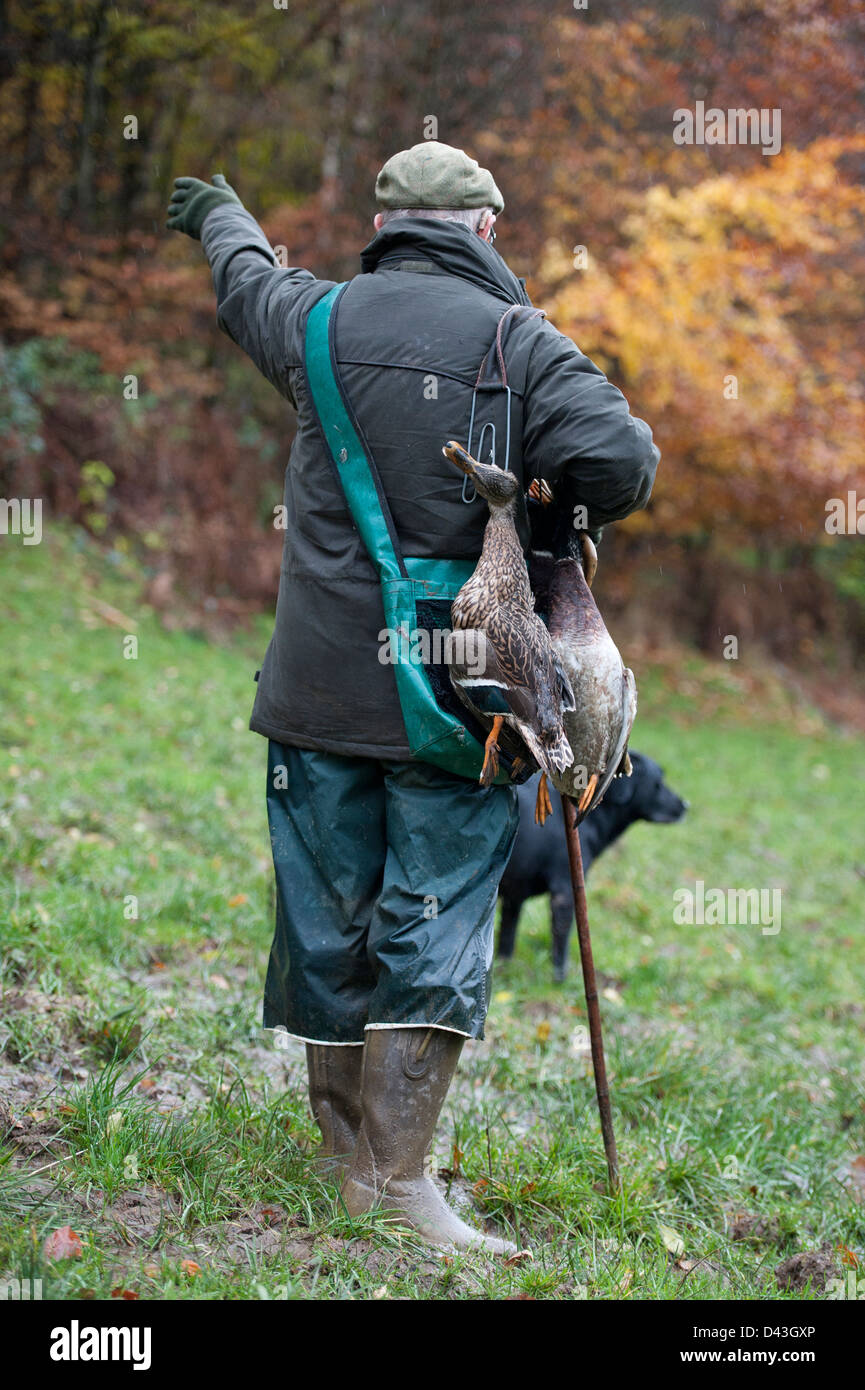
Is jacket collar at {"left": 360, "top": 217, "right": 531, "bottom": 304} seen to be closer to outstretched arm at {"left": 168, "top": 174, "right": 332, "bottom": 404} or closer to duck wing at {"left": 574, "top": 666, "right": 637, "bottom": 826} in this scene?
outstretched arm at {"left": 168, "top": 174, "right": 332, "bottom": 404}

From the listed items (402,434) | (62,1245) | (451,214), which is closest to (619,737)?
(402,434)

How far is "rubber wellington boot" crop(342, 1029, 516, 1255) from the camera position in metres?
2.56

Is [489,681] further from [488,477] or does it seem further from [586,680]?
[488,477]

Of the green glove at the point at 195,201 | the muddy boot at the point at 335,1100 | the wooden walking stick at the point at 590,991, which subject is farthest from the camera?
the green glove at the point at 195,201

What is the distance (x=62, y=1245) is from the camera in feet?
7.52

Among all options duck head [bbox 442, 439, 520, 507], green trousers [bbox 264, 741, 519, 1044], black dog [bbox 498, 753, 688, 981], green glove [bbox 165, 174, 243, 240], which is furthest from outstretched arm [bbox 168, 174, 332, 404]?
black dog [bbox 498, 753, 688, 981]

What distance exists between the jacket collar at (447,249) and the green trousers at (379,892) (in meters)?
1.13

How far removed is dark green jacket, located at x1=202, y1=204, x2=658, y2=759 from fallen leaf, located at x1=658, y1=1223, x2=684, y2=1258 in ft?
4.73

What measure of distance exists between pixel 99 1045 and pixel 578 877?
1506 millimetres

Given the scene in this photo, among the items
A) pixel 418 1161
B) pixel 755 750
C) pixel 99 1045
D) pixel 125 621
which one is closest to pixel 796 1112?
pixel 418 1161

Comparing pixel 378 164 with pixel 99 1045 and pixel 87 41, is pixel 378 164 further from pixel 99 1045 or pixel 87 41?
pixel 99 1045

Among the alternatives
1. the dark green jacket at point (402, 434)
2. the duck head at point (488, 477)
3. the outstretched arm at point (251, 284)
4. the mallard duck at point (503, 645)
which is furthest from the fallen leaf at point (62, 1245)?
the outstretched arm at point (251, 284)

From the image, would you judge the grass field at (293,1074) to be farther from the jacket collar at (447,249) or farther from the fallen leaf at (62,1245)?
the jacket collar at (447,249)

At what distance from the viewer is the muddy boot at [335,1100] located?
278 centimetres
